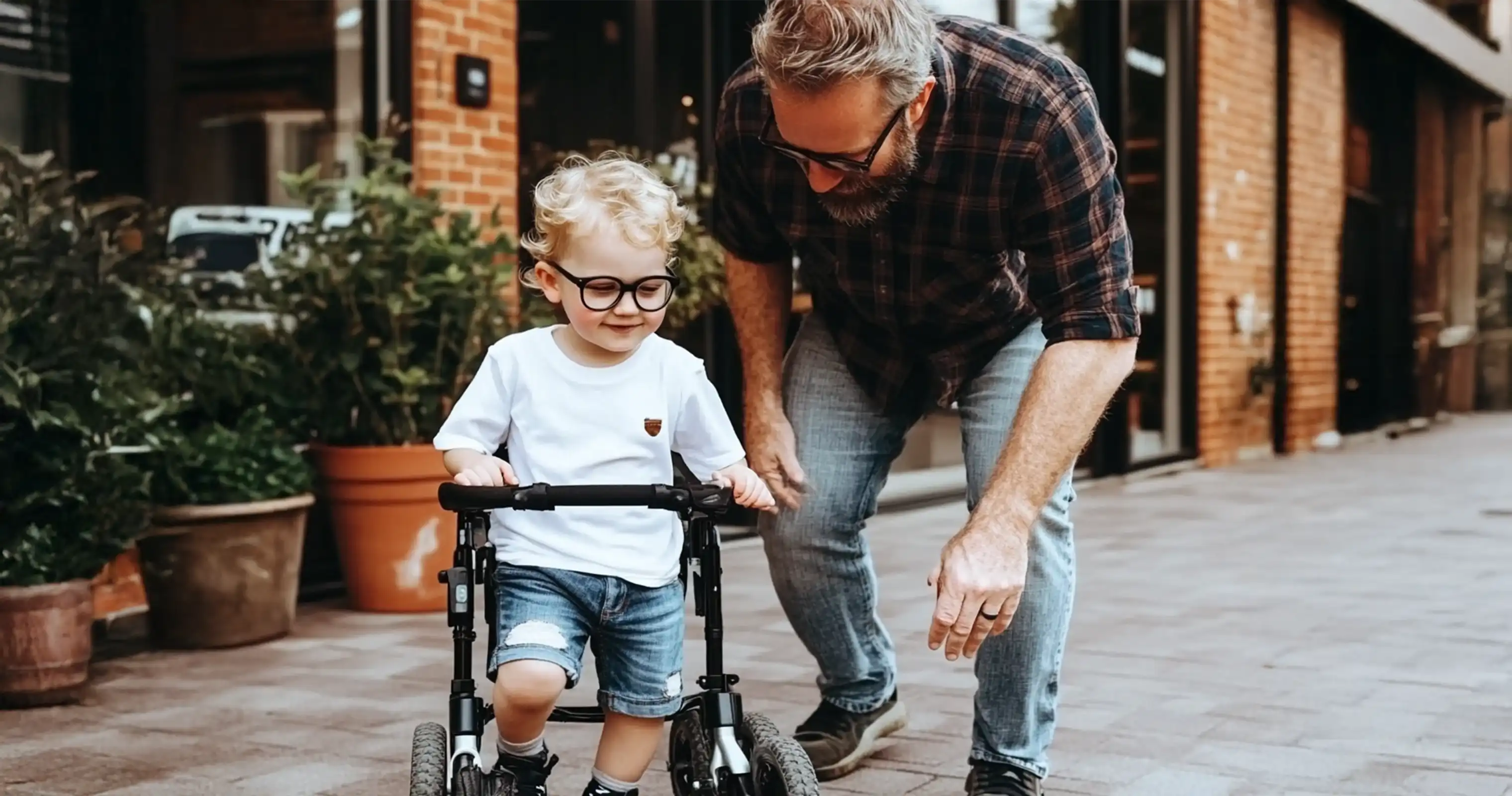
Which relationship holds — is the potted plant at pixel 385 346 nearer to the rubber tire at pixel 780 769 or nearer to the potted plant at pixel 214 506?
the potted plant at pixel 214 506

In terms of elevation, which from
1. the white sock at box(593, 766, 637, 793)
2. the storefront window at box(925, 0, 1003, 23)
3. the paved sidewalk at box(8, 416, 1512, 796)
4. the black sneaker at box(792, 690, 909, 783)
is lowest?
the paved sidewalk at box(8, 416, 1512, 796)

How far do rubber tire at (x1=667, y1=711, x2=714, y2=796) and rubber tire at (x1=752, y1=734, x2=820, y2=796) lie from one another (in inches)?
3.2

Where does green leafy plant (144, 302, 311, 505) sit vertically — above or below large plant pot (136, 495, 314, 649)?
above

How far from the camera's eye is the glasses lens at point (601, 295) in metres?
2.56

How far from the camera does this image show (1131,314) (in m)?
2.77

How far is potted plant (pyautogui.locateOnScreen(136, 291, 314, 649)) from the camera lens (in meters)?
4.94

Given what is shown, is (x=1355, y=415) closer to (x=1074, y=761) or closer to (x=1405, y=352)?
(x=1405, y=352)

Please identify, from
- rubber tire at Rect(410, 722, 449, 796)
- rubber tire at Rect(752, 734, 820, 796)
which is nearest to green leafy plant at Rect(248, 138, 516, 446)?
rubber tire at Rect(410, 722, 449, 796)

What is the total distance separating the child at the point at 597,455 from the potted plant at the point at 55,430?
6.60 ft

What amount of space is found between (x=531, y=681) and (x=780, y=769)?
39cm

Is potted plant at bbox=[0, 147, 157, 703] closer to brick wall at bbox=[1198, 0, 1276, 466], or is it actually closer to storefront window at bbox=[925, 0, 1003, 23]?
storefront window at bbox=[925, 0, 1003, 23]

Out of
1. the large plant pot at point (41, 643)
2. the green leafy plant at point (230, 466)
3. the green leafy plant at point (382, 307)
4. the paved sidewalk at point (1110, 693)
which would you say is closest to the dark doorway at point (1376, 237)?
the paved sidewalk at point (1110, 693)

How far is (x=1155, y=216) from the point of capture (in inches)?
449

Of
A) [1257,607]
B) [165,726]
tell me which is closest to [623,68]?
[1257,607]
